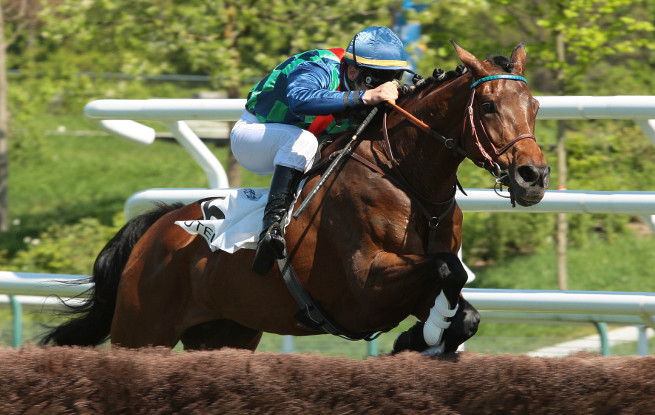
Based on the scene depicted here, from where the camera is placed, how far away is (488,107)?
3.59 metres

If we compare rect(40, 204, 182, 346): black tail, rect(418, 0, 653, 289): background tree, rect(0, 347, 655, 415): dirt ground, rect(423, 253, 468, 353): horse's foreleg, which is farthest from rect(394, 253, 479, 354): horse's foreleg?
rect(418, 0, 653, 289): background tree

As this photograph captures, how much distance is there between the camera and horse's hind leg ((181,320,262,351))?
4746 mm

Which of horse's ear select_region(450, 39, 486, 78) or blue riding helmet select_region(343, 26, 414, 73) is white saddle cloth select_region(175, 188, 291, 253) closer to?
blue riding helmet select_region(343, 26, 414, 73)

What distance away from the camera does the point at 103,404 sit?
2.94m

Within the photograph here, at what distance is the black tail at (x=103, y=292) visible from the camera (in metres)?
4.78

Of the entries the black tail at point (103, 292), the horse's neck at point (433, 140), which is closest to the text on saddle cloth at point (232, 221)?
the black tail at point (103, 292)

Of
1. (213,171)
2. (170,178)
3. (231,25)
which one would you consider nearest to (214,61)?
(231,25)

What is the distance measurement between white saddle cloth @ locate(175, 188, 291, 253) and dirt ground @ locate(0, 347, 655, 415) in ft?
3.73

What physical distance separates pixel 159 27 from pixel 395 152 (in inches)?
288

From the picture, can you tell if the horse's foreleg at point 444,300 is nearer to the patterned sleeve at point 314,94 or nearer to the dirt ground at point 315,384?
the dirt ground at point 315,384

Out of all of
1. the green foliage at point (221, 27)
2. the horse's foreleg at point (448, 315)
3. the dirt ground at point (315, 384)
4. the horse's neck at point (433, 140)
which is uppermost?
the horse's neck at point (433, 140)

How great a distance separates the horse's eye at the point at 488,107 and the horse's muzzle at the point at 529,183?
28cm

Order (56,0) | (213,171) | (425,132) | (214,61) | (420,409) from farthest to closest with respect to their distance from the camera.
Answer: (56,0)
(214,61)
(213,171)
(425,132)
(420,409)

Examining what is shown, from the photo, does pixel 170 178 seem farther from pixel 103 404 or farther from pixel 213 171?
pixel 103 404
